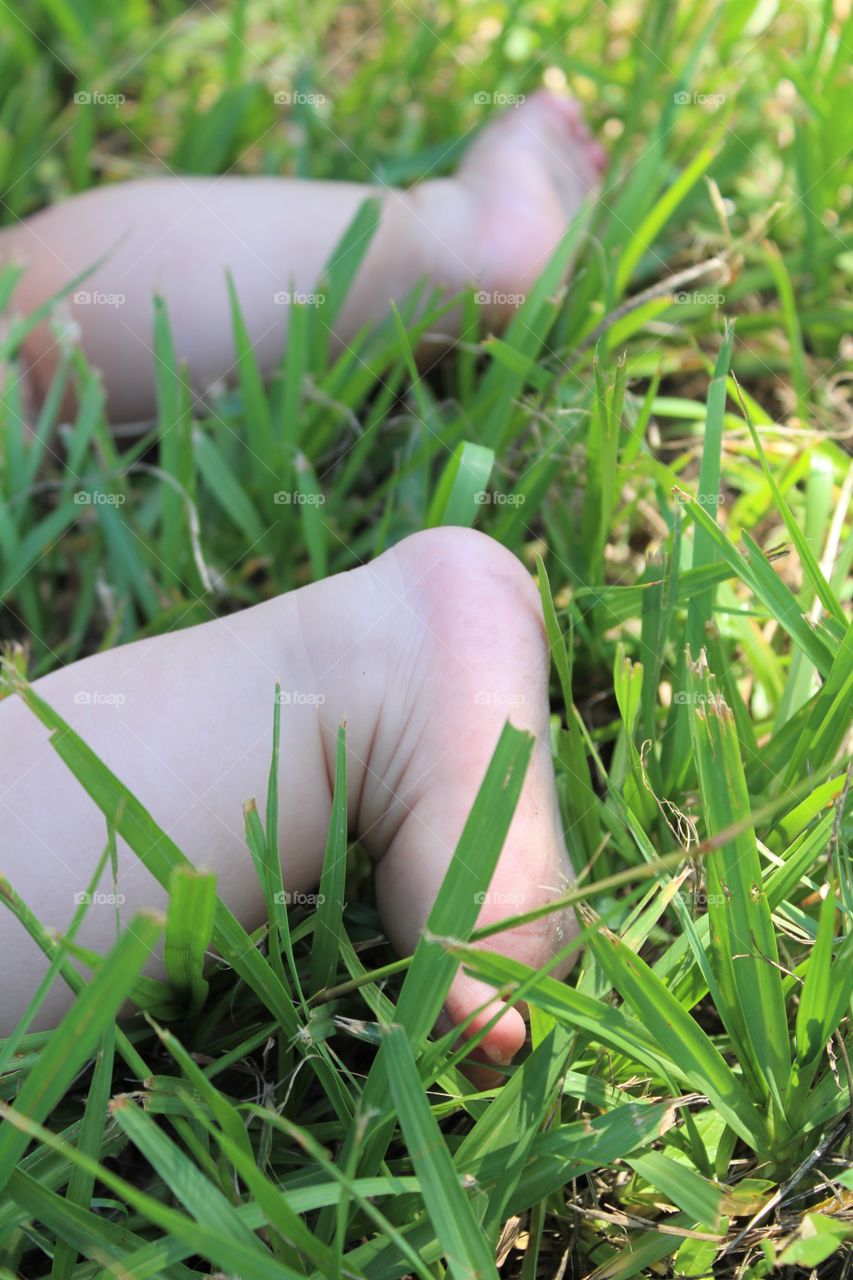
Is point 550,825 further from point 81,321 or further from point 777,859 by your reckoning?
point 81,321

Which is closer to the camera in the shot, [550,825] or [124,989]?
[124,989]

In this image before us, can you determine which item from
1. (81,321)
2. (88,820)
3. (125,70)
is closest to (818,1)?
(125,70)
